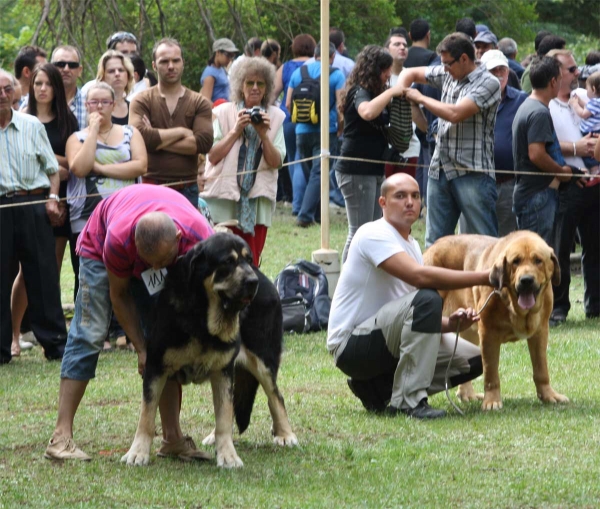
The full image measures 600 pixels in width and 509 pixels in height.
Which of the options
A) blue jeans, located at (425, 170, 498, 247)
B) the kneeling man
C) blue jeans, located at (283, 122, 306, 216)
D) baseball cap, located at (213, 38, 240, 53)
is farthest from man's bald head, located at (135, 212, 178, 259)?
blue jeans, located at (283, 122, 306, 216)

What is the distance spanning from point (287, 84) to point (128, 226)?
1049cm

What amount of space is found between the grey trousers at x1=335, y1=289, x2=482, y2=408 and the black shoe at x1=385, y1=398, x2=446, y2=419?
0.03m

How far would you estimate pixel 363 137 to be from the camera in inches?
416

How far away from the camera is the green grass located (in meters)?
5.26

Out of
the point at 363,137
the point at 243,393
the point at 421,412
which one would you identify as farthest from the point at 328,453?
the point at 363,137

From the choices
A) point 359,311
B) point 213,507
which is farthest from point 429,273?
point 213,507

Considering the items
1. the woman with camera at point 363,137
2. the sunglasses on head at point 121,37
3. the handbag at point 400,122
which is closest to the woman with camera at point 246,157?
the woman with camera at point 363,137

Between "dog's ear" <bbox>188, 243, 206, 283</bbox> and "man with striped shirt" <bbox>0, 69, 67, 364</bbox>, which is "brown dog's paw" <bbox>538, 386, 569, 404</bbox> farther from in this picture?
"man with striped shirt" <bbox>0, 69, 67, 364</bbox>

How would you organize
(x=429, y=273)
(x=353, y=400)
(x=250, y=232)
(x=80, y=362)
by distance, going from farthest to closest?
(x=250, y=232) < (x=353, y=400) < (x=429, y=273) < (x=80, y=362)

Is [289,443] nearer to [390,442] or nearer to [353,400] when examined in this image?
[390,442]

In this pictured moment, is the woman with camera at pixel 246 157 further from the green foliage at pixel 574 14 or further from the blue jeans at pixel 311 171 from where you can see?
the green foliage at pixel 574 14

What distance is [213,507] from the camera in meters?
5.08

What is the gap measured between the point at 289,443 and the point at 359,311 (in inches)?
48.5

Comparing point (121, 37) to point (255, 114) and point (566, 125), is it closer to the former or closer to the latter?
point (255, 114)
